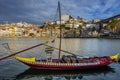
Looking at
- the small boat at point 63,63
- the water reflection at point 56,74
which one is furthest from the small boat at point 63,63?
the water reflection at point 56,74

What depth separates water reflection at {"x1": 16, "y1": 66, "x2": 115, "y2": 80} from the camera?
31.8 meters

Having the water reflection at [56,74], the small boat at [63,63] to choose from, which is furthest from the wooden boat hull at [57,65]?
the water reflection at [56,74]

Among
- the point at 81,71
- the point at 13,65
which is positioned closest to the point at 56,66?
the point at 81,71

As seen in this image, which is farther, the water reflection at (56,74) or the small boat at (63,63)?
the small boat at (63,63)

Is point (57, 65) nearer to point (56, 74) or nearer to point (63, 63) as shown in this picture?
point (63, 63)

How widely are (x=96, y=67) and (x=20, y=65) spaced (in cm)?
1141

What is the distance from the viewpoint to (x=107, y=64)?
120ft

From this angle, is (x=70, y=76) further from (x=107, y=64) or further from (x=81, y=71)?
(x=107, y=64)

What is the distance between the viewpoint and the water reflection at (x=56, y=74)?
3177 cm

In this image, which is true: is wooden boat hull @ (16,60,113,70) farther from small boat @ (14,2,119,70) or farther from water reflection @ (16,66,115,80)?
water reflection @ (16,66,115,80)

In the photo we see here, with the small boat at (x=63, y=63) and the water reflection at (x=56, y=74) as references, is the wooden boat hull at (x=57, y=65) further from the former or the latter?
the water reflection at (x=56, y=74)

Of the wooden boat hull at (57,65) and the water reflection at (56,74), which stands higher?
the wooden boat hull at (57,65)

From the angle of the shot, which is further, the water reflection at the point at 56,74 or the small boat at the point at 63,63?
the small boat at the point at 63,63

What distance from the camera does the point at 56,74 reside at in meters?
33.0
